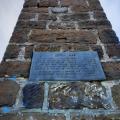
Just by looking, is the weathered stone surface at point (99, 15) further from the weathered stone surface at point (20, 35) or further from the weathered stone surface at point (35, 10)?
the weathered stone surface at point (20, 35)

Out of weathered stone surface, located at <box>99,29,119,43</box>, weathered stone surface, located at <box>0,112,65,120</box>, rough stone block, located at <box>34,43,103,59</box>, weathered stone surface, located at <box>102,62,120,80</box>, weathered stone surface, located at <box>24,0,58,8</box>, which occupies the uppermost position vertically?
weathered stone surface, located at <box>24,0,58,8</box>

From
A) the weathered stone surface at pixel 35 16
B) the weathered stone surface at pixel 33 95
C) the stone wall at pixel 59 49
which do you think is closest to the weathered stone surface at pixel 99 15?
the stone wall at pixel 59 49

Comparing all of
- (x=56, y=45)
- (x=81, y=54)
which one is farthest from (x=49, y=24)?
(x=81, y=54)

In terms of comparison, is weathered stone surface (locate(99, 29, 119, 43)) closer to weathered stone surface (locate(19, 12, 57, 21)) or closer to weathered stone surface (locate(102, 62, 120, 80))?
weathered stone surface (locate(102, 62, 120, 80))

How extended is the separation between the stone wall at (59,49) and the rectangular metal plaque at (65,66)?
37 millimetres

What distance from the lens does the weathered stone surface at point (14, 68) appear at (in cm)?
167

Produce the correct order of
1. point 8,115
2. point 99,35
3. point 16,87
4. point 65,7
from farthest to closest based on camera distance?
point 65,7 < point 99,35 < point 16,87 < point 8,115

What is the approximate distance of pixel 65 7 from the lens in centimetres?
236

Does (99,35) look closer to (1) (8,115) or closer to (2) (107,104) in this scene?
(2) (107,104)

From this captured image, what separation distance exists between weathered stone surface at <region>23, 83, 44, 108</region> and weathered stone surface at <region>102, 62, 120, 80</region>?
1.34ft

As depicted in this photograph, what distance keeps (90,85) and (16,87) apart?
424mm

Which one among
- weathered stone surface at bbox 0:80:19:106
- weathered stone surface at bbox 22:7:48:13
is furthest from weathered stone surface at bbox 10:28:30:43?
weathered stone surface at bbox 0:80:19:106

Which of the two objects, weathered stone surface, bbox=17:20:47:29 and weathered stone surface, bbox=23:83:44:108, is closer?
weathered stone surface, bbox=23:83:44:108

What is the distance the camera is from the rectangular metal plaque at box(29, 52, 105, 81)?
163 centimetres
